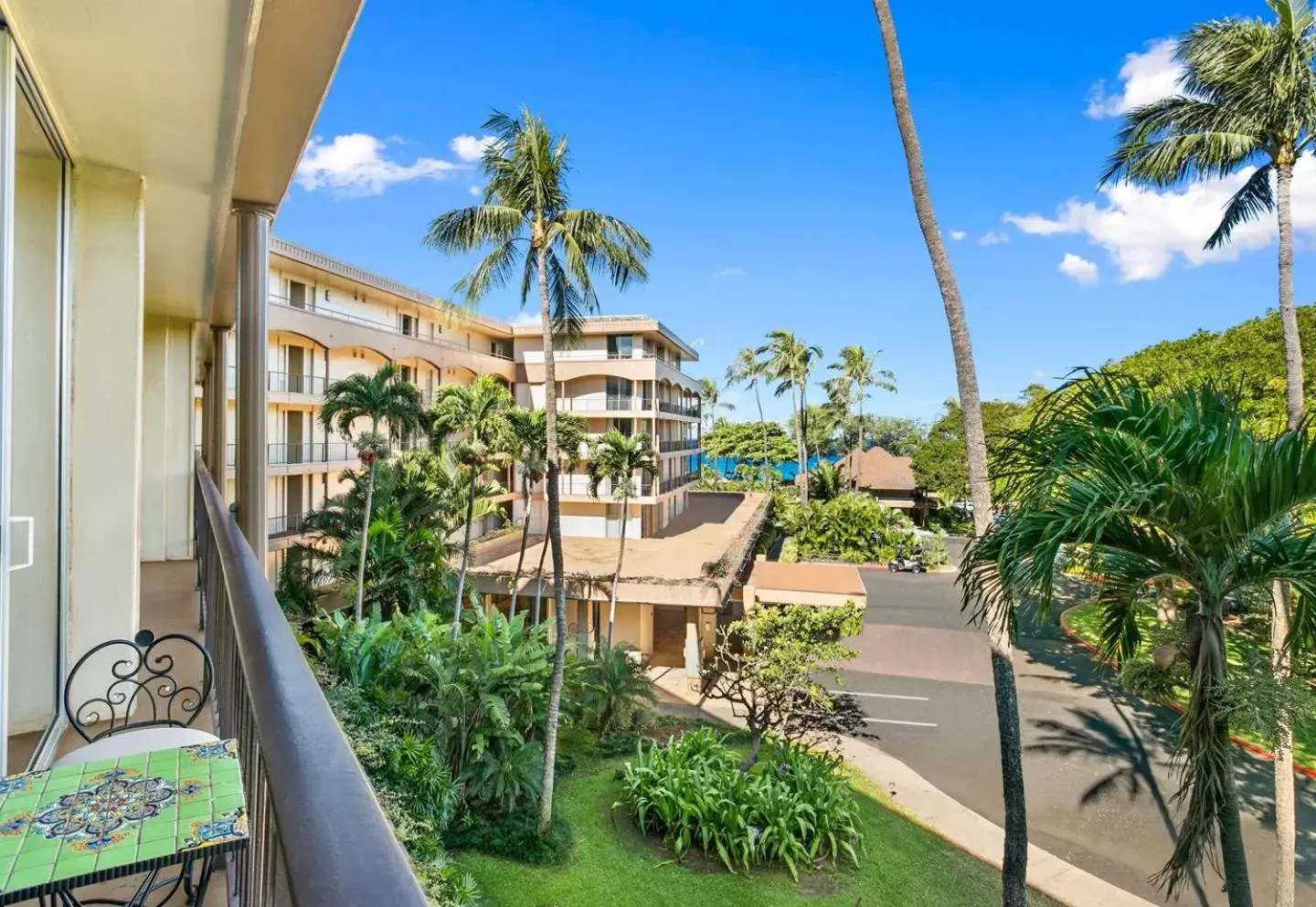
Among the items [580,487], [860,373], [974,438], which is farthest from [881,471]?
[974,438]

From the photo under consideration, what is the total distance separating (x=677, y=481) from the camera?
1368 inches

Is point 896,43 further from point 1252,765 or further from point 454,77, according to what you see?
point 454,77

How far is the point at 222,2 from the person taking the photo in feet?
7.75

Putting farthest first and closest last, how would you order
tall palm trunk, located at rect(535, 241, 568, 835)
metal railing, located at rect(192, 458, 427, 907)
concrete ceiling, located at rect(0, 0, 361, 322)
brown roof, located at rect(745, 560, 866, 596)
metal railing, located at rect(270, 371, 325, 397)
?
brown roof, located at rect(745, 560, 866, 596) → metal railing, located at rect(270, 371, 325, 397) → tall palm trunk, located at rect(535, 241, 568, 835) → concrete ceiling, located at rect(0, 0, 361, 322) → metal railing, located at rect(192, 458, 427, 907)

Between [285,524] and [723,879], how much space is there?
55.2ft

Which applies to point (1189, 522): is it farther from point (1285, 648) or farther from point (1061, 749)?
point (1061, 749)

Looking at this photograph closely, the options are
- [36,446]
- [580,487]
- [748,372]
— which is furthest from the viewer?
[748,372]

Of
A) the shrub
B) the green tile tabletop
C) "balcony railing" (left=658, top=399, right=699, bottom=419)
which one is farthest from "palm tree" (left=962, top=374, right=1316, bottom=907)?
"balcony railing" (left=658, top=399, right=699, bottom=419)

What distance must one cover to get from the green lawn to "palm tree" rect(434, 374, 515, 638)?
7.94 m

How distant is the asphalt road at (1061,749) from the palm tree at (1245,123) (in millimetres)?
1984

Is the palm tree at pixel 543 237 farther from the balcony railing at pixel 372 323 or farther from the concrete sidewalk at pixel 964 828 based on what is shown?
the balcony railing at pixel 372 323

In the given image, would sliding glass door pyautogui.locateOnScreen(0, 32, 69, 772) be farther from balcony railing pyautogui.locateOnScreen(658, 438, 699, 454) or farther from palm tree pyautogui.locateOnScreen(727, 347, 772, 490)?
palm tree pyautogui.locateOnScreen(727, 347, 772, 490)

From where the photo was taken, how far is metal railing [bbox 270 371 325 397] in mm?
20281

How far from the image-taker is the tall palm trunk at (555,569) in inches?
396
